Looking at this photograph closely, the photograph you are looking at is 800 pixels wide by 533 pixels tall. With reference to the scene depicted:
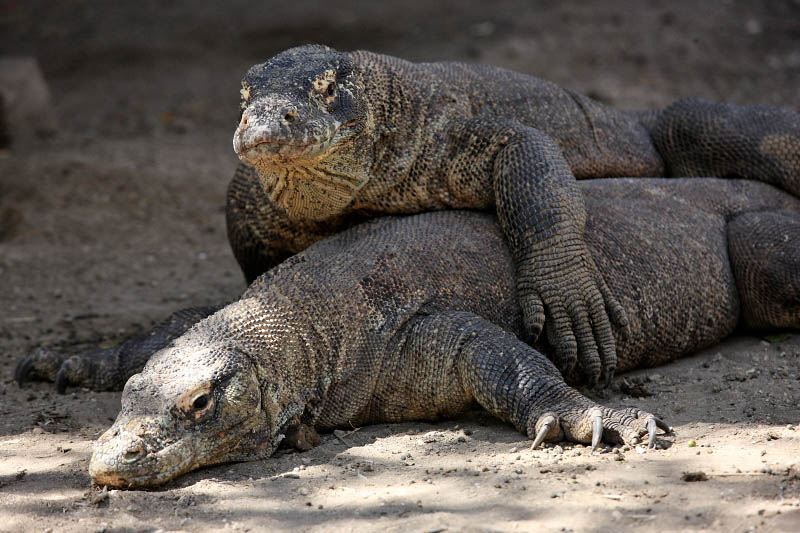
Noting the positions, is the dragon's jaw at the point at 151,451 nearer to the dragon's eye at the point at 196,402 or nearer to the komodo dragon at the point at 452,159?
the dragon's eye at the point at 196,402

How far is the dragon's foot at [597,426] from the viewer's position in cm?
372

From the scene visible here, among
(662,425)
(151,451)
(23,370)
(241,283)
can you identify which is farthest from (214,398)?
(241,283)

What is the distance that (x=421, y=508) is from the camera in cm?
325

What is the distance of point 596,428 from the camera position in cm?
373

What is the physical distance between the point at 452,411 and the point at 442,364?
0.80ft

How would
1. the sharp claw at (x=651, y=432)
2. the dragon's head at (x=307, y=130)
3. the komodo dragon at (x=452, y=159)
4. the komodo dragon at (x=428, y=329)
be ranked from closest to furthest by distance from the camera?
the sharp claw at (x=651, y=432) < the komodo dragon at (x=428, y=329) < the dragon's head at (x=307, y=130) < the komodo dragon at (x=452, y=159)

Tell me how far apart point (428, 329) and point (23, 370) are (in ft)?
8.05

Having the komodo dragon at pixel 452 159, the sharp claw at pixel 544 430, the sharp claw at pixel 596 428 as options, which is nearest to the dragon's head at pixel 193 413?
the komodo dragon at pixel 452 159

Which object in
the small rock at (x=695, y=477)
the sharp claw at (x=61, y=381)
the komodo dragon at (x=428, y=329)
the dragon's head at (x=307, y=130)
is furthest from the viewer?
the sharp claw at (x=61, y=381)

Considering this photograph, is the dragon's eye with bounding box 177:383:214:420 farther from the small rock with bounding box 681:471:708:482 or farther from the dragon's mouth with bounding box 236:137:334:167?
the small rock with bounding box 681:471:708:482

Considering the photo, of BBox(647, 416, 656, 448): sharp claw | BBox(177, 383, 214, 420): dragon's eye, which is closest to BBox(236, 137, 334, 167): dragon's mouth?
BBox(177, 383, 214, 420): dragon's eye

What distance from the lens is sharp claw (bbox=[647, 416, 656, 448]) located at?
3.66 meters

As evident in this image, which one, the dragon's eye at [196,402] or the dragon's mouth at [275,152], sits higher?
the dragon's mouth at [275,152]

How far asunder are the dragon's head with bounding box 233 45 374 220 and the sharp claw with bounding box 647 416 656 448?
1804 mm
